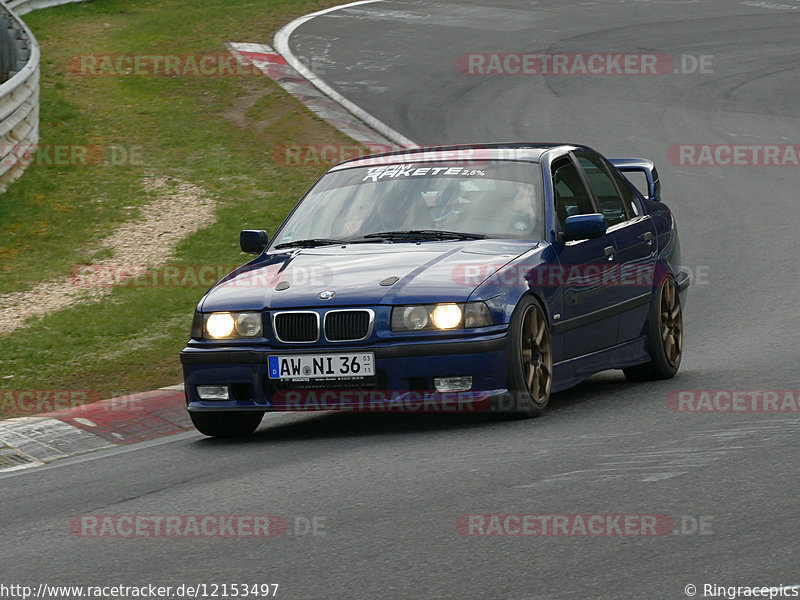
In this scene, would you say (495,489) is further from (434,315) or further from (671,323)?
(671,323)

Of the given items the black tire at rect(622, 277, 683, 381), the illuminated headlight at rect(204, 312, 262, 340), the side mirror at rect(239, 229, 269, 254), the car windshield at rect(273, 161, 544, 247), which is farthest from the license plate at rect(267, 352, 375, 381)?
the black tire at rect(622, 277, 683, 381)

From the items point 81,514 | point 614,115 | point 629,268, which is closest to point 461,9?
point 614,115

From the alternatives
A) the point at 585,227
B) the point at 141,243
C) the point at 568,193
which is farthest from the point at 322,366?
the point at 141,243

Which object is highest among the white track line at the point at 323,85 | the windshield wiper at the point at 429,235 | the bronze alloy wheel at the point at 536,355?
the windshield wiper at the point at 429,235

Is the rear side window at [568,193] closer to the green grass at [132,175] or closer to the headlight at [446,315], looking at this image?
the headlight at [446,315]

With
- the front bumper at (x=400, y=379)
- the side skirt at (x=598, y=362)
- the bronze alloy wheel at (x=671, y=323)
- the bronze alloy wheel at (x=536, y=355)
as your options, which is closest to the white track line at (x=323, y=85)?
the bronze alloy wheel at (x=671, y=323)

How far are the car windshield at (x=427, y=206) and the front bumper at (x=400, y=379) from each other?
1075mm

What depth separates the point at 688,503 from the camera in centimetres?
589

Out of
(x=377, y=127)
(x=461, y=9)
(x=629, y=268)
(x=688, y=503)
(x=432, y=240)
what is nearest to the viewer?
(x=688, y=503)

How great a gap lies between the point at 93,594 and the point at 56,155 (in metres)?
14.6

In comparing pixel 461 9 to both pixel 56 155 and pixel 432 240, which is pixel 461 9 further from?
pixel 432 240

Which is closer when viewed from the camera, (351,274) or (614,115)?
(351,274)

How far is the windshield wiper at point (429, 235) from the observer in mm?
8484

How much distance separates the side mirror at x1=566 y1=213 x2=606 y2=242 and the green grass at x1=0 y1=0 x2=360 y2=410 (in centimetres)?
343
